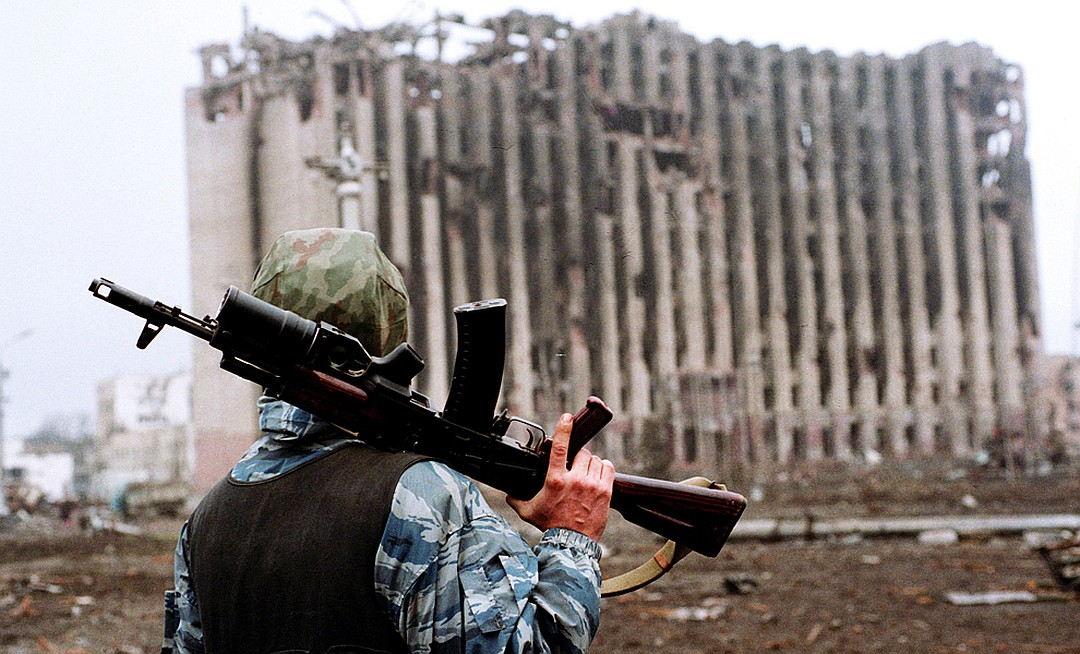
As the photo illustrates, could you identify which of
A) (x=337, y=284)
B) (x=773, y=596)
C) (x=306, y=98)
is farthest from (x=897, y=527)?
(x=337, y=284)

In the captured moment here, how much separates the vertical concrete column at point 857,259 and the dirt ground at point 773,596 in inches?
87.6

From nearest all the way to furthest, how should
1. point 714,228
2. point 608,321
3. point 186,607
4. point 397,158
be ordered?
1. point 186,607
2. point 397,158
3. point 608,321
4. point 714,228

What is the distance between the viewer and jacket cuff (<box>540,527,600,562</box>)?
4.84 ft

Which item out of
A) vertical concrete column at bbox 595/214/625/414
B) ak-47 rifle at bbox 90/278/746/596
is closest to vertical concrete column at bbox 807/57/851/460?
vertical concrete column at bbox 595/214/625/414

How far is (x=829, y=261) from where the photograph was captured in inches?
596

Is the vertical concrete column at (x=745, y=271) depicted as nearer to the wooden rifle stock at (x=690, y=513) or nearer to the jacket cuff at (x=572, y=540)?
the wooden rifle stock at (x=690, y=513)

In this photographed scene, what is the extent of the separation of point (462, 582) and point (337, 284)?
491 millimetres

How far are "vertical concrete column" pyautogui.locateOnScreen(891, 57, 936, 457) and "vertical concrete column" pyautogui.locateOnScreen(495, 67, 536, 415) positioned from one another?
570 centimetres

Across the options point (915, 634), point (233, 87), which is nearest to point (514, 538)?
point (915, 634)

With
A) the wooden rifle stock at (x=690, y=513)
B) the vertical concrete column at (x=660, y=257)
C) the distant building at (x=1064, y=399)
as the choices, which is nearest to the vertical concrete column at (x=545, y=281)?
the vertical concrete column at (x=660, y=257)

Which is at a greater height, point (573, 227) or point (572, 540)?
point (573, 227)

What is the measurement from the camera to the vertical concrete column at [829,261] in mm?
14867

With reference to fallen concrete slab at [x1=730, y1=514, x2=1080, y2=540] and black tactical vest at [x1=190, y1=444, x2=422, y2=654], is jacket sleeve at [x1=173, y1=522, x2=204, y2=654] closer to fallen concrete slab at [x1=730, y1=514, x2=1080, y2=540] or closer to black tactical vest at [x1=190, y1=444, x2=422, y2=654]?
black tactical vest at [x1=190, y1=444, x2=422, y2=654]

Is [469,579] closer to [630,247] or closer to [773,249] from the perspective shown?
[630,247]
